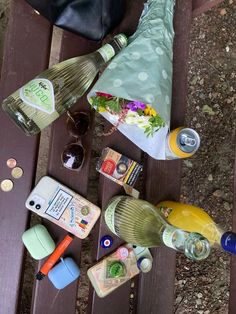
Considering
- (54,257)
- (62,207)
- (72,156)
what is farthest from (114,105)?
(54,257)

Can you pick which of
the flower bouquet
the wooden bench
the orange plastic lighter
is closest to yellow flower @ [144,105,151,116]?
the flower bouquet

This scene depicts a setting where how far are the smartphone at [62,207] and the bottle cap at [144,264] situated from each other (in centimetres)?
14

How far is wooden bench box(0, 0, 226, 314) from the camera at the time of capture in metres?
0.98

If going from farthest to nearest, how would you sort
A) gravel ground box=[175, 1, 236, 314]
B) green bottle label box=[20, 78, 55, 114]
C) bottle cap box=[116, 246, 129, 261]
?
gravel ground box=[175, 1, 236, 314] → bottle cap box=[116, 246, 129, 261] → green bottle label box=[20, 78, 55, 114]

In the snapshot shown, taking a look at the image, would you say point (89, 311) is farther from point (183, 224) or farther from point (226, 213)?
point (226, 213)

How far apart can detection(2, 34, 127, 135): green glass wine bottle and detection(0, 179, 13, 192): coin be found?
12 centimetres

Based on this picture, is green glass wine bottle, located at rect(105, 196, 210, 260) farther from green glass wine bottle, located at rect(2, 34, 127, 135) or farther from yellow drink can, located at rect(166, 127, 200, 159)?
green glass wine bottle, located at rect(2, 34, 127, 135)

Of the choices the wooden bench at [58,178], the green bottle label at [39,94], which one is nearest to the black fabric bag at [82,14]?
the wooden bench at [58,178]

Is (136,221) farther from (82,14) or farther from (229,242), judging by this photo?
(82,14)

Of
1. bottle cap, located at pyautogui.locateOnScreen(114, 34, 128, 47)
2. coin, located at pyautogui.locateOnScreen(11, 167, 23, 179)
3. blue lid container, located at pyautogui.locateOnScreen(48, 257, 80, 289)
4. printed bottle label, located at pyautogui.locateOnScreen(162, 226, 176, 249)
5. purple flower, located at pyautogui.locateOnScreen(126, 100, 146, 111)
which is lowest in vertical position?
blue lid container, located at pyautogui.locateOnScreen(48, 257, 80, 289)

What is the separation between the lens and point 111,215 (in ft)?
3.25

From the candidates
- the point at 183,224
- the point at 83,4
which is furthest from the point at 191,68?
the point at 183,224

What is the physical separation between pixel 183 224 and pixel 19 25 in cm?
59

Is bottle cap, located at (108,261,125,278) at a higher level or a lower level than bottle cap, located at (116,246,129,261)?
lower
